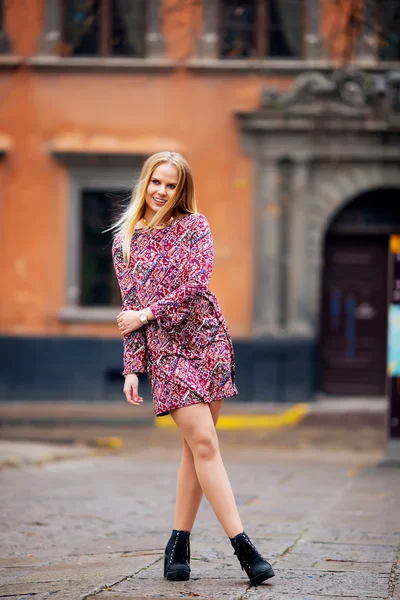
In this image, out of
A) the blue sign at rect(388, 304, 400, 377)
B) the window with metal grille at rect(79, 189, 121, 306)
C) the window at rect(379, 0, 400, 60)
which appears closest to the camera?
the blue sign at rect(388, 304, 400, 377)

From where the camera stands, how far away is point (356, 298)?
18.0 m

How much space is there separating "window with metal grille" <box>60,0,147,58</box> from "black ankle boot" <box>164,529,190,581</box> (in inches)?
533

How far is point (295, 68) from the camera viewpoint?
17281 mm

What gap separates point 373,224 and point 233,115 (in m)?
2.73

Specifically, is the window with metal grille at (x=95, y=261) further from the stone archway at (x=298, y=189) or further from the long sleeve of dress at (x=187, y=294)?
the long sleeve of dress at (x=187, y=294)

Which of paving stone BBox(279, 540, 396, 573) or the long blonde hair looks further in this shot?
paving stone BBox(279, 540, 396, 573)

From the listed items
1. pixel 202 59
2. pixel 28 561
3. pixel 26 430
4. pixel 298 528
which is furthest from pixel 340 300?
pixel 28 561

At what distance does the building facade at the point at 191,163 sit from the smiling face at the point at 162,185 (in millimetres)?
12287

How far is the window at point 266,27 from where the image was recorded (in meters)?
17.5

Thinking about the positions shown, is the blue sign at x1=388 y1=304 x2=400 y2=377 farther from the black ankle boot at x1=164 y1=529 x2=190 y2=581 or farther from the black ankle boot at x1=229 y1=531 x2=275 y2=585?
the black ankle boot at x1=229 y1=531 x2=275 y2=585

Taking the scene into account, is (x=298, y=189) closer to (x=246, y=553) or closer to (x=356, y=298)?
(x=356, y=298)

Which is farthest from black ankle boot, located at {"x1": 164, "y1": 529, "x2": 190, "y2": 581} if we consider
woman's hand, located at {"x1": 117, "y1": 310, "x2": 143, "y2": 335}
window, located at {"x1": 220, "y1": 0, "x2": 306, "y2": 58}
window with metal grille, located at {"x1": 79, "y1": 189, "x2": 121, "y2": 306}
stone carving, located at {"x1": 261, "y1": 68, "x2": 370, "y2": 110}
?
window, located at {"x1": 220, "y1": 0, "x2": 306, "y2": 58}

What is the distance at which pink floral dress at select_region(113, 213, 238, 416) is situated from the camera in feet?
15.8

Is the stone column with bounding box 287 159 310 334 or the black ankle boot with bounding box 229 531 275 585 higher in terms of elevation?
the stone column with bounding box 287 159 310 334
